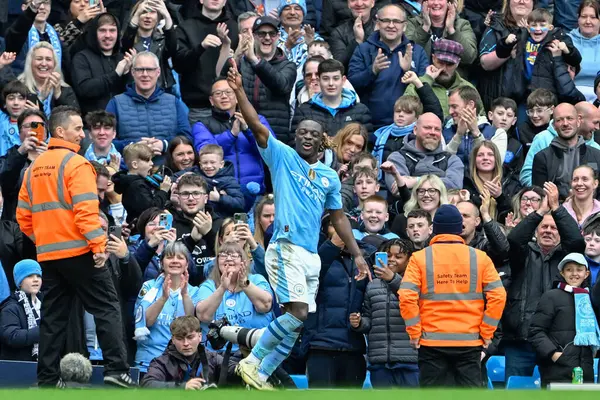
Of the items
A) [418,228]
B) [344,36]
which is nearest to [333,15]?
[344,36]

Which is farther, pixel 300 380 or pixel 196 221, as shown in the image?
pixel 196 221

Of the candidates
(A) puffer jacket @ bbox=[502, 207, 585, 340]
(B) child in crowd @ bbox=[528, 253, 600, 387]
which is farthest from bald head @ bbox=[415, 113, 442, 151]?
(B) child in crowd @ bbox=[528, 253, 600, 387]

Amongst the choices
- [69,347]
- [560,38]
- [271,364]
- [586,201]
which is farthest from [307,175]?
[560,38]

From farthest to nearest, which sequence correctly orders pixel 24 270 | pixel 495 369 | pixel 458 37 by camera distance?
pixel 458 37
pixel 495 369
pixel 24 270

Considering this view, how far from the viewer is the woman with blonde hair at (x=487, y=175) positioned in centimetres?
1554

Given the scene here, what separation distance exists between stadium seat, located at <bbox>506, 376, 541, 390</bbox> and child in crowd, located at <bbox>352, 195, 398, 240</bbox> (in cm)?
187

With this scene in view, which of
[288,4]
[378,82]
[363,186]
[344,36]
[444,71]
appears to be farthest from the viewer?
[344,36]

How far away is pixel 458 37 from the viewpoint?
18.2 m

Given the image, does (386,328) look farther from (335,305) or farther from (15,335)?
(15,335)

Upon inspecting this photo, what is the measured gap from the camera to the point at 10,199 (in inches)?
601

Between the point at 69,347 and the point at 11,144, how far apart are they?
11.9 ft

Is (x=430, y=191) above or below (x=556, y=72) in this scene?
below

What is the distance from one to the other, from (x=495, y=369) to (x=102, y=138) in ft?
15.4

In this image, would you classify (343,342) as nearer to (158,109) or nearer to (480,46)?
(158,109)
